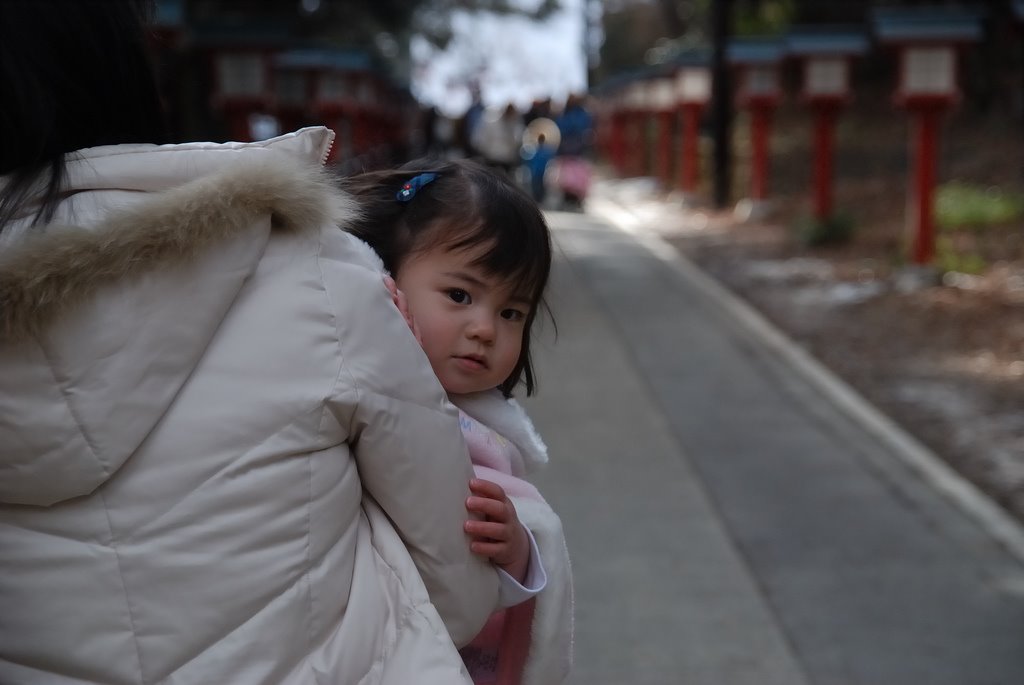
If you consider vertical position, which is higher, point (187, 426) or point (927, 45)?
point (187, 426)

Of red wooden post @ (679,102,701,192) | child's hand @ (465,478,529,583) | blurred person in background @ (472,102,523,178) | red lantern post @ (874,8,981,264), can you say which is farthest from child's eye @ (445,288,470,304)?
red wooden post @ (679,102,701,192)

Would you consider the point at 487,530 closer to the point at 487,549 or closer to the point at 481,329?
the point at 487,549

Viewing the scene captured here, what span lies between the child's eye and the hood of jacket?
468mm

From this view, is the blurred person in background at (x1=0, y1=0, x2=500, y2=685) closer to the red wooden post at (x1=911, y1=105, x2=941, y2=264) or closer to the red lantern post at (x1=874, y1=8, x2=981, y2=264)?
the red lantern post at (x1=874, y1=8, x2=981, y2=264)

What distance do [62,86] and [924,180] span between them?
11045 millimetres

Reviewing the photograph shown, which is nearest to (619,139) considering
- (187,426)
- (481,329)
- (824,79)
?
(824,79)

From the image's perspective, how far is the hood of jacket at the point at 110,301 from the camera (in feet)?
4.89

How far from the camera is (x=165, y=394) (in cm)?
152

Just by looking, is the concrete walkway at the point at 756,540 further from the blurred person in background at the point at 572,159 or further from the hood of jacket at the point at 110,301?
the blurred person in background at the point at 572,159

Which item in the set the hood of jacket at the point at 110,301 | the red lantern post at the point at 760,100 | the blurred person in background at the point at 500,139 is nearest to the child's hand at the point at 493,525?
the hood of jacket at the point at 110,301

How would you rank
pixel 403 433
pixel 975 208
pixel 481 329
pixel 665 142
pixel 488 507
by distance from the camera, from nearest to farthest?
pixel 403 433 → pixel 488 507 → pixel 481 329 → pixel 975 208 → pixel 665 142

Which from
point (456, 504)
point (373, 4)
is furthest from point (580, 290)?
point (456, 504)

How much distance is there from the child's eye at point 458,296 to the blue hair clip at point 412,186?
16cm

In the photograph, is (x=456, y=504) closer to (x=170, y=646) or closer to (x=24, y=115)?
(x=170, y=646)
